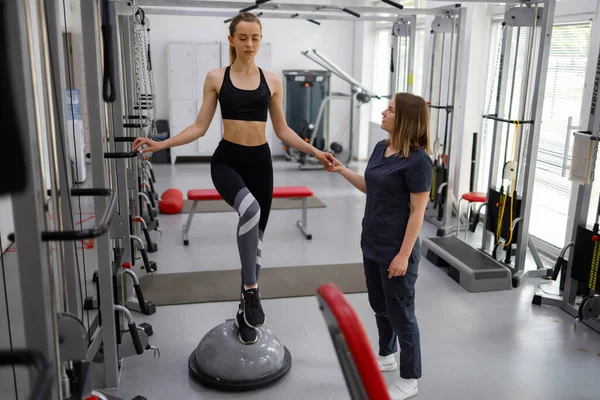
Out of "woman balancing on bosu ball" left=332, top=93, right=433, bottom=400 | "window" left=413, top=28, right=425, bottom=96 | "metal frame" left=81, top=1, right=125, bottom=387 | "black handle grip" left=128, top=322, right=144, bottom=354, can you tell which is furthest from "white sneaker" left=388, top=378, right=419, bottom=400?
"window" left=413, top=28, right=425, bottom=96

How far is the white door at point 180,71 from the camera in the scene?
885 cm

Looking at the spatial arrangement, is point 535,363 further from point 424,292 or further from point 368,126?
point 368,126

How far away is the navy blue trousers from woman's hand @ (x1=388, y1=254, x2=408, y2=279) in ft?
0.19

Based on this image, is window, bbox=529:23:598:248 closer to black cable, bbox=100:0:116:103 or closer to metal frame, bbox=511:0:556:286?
→ metal frame, bbox=511:0:556:286

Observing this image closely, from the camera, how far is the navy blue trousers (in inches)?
101

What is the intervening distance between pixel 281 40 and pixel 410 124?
24.3 ft

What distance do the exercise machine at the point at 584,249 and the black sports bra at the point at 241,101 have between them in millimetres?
2071

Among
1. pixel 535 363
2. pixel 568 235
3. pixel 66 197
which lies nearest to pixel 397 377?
pixel 535 363

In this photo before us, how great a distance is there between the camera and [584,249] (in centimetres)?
366

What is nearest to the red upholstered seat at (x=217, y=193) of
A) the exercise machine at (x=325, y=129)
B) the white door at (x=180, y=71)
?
the exercise machine at (x=325, y=129)

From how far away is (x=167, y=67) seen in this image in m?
9.16

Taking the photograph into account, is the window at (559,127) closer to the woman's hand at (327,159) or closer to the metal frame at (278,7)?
the metal frame at (278,7)

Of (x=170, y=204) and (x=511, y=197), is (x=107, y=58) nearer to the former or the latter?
(x=511, y=197)

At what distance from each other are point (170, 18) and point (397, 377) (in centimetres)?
766
